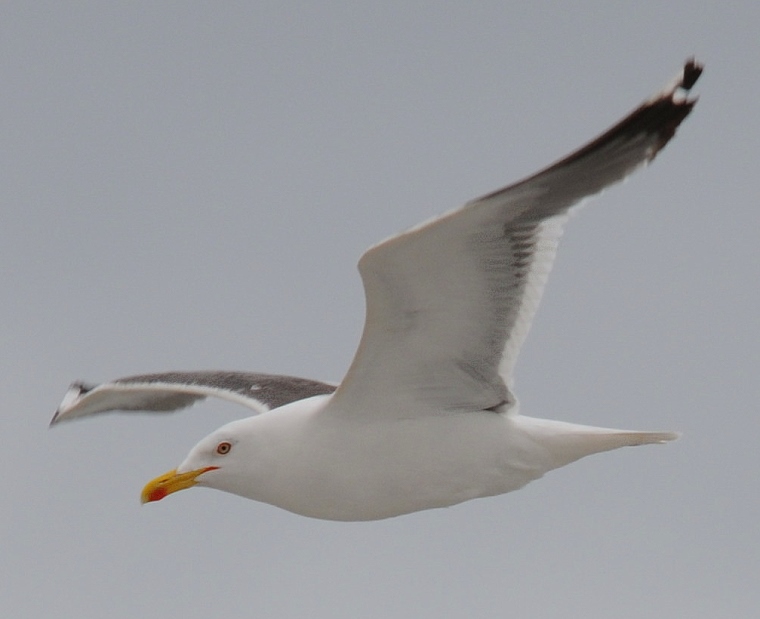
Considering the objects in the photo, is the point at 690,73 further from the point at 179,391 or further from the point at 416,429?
the point at 179,391

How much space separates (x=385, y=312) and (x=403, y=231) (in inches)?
35.0

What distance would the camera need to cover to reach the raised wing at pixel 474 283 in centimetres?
860

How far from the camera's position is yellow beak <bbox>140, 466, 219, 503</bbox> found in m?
10.4

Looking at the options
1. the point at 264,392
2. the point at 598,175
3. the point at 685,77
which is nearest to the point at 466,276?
the point at 598,175

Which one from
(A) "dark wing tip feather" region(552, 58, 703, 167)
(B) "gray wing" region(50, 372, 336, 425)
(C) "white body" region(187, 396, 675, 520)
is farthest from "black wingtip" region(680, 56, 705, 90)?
(B) "gray wing" region(50, 372, 336, 425)

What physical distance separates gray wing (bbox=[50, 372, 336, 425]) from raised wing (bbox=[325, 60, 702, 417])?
211 centimetres

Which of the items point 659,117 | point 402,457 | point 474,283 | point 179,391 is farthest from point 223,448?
point 659,117

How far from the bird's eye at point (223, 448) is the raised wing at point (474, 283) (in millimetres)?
711

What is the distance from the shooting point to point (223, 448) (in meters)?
10.4

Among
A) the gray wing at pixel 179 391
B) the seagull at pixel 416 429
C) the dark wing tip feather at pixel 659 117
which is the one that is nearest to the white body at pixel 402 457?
the seagull at pixel 416 429

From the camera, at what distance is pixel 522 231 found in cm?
903

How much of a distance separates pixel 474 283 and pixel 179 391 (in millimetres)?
4160

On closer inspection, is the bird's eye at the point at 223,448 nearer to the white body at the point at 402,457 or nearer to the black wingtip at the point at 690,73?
the white body at the point at 402,457

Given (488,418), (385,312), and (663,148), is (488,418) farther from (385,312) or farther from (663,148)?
(663,148)
